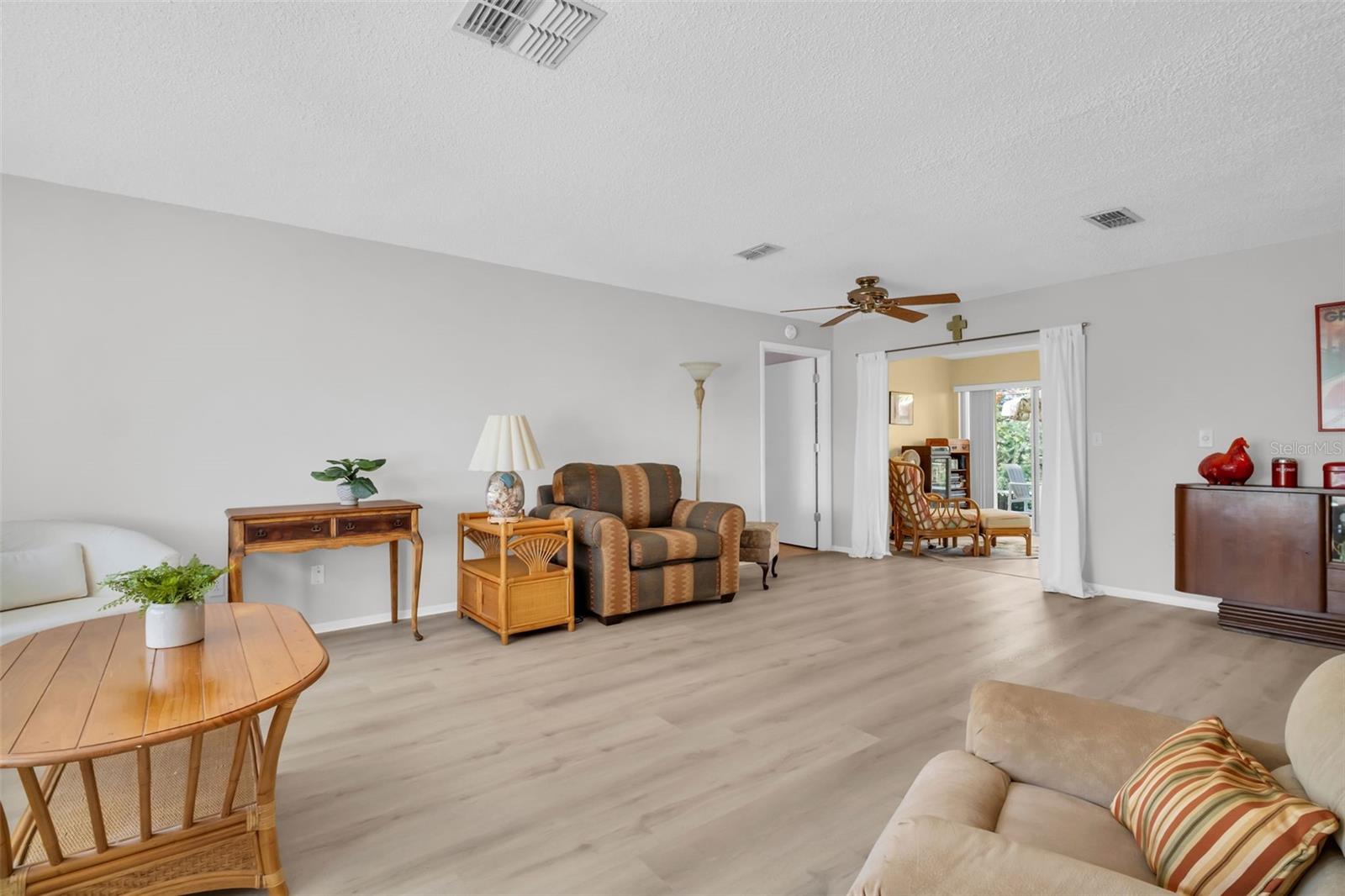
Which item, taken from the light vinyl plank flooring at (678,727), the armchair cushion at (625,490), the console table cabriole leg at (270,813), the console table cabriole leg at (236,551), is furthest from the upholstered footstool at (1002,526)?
the console table cabriole leg at (270,813)

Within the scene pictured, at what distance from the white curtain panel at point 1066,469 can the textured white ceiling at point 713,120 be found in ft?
3.81

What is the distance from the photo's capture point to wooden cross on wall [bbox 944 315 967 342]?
5.96 m

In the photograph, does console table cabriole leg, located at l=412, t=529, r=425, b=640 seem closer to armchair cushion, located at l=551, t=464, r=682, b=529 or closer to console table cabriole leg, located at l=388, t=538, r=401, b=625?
console table cabriole leg, located at l=388, t=538, r=401, b=625

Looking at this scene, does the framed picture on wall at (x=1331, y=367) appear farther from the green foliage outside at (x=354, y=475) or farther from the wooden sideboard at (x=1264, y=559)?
the green foliage outside at (x=354, y=475)

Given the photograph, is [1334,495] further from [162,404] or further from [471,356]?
[162,404]

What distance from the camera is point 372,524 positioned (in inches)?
148

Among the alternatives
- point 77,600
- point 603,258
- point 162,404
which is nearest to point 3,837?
point 77,600

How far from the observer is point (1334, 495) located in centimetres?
388

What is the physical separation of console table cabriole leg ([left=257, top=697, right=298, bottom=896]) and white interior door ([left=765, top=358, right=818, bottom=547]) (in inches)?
239

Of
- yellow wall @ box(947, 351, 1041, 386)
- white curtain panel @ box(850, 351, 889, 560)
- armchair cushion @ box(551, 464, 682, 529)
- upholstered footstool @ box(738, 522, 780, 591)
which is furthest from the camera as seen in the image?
yellow wall @ box(947, 351, 1041, 386)

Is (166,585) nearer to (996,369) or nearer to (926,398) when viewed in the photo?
(926,398)

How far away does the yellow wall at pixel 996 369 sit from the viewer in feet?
28.4

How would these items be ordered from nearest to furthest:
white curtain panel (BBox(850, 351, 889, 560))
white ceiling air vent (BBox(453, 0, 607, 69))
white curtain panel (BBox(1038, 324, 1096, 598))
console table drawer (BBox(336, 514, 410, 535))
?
1. white ceiling air vent (BBox(453, 0, 607, 69))
2. console table drawer (BBox(336, 514, 410, 535))
3. white curtain panel (BBox(1038, 324, 1096, 598))
4. white curtain panel (BBox(850, 351, 889, 560))

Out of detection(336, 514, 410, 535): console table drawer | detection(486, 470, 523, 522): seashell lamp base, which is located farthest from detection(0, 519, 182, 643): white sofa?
detection(486, 470, 523, 522): seashell lamp base
